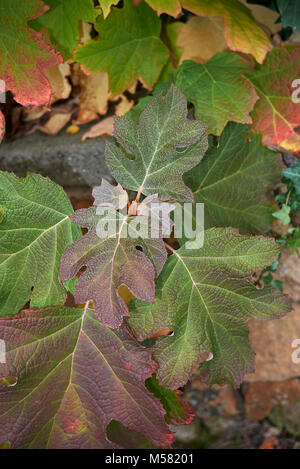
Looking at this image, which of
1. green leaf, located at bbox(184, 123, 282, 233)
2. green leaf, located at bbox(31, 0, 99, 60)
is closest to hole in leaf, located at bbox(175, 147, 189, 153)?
green leaf, located at bbox(184, 123, 282, 233)

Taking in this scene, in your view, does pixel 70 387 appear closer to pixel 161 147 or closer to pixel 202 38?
pixel 161 147

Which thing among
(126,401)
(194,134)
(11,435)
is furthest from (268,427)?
(194,134)

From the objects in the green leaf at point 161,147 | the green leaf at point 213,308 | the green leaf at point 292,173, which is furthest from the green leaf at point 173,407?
the green leaf at point 292,173

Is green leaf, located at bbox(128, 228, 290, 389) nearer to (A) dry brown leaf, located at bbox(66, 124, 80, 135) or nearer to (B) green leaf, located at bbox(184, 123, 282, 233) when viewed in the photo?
(B) green leaf, located at bbox(184, 123, 282, 233)

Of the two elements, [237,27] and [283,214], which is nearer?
[237,27]

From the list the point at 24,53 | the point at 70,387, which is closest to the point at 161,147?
the point at 24,53

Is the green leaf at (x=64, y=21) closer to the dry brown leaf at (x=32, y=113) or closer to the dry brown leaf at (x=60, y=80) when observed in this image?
the dry brown leaf at (x=60, y=80)
